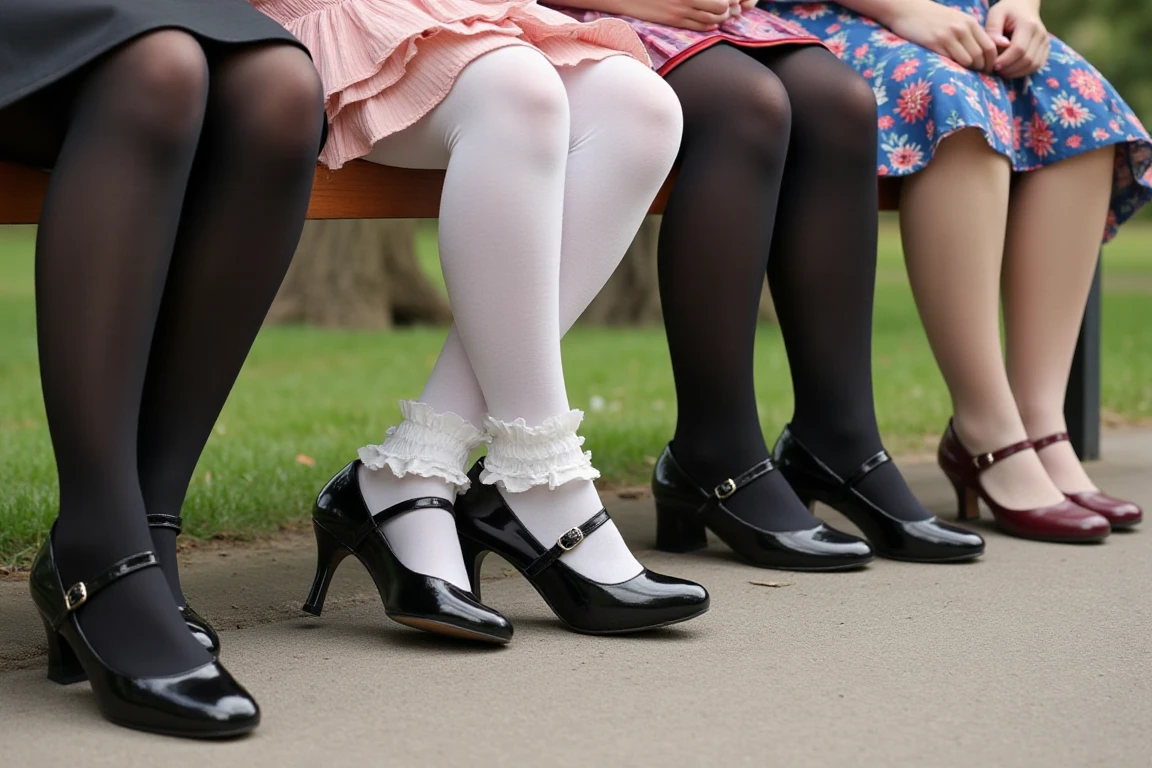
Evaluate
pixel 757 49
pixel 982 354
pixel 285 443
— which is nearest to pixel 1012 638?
pixel 982 354

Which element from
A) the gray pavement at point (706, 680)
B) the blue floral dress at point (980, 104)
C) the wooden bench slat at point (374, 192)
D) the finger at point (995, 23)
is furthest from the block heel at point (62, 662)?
the finger at point (995, 23)

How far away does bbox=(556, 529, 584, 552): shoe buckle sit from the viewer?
66.7 inches

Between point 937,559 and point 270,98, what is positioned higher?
point 270,98

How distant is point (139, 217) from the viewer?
1382mm

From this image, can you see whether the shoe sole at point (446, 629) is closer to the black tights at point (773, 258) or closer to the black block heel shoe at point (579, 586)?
the black block heel shoe at point (579, 586)

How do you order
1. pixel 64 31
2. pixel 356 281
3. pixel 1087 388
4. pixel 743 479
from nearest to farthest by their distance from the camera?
1. pixel 64 31
2. pixel 743 479
3. pixel 1087 388
4. pixel 356 281

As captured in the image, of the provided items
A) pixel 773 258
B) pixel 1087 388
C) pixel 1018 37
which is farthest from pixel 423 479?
pixel 1087 388

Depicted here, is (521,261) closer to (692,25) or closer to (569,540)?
(569,540)

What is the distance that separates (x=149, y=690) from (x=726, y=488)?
40.0 inches

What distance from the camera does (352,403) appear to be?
464 centimetres

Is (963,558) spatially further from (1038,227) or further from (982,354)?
(1038,227)

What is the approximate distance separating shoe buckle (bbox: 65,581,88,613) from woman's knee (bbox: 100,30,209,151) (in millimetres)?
444

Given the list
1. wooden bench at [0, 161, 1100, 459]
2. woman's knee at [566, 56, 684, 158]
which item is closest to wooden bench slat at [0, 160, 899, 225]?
wooden bench at [0, 161, 1100, 459]

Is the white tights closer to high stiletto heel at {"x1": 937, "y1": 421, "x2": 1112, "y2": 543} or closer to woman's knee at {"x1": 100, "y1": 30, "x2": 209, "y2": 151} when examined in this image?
woman's knee at {"x1": 100, "y1": 30, "x2": 209, "y2": 151}
